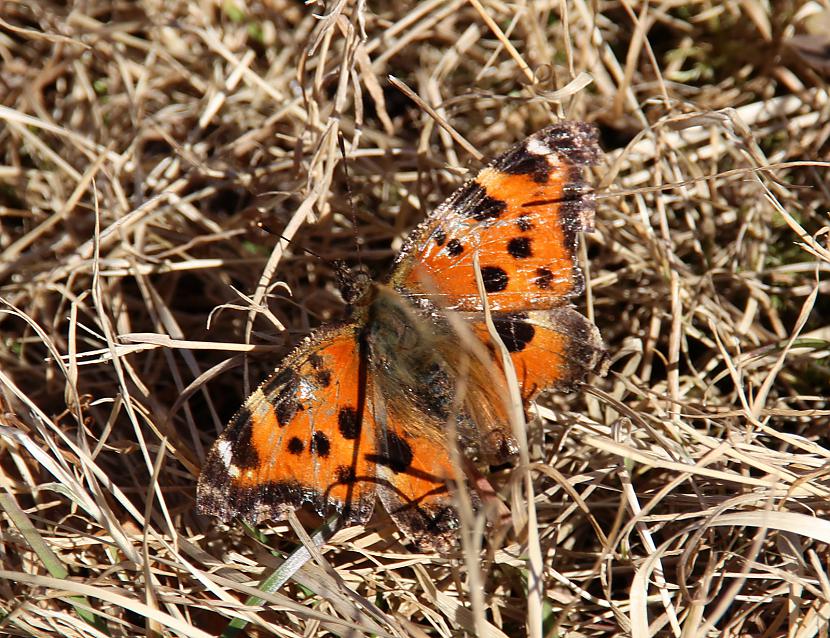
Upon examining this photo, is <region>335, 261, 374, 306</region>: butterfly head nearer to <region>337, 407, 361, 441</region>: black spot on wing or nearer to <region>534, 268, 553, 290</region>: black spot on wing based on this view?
<region>337, 407, 361, 441</region>: black spot on wing

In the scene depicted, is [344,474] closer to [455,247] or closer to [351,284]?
[351,284]

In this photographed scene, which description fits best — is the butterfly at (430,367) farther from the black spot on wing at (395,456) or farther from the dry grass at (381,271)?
the dry grass at (381,271)

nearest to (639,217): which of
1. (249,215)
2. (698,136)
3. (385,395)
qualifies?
(698,136)

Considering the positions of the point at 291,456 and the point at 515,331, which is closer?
the point at 291,456

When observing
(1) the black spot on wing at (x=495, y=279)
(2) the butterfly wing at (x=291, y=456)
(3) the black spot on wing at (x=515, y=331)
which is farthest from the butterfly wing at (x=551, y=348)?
(2) the butterfly wing at (x=291, y=456)

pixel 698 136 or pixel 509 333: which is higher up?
pixel 698 136

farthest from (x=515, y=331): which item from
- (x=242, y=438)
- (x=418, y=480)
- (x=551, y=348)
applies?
(x=242, y=438)

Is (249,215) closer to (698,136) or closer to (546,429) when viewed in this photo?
(546,429)
